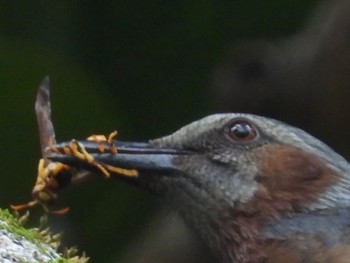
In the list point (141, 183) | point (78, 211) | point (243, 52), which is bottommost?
point (141, 183)

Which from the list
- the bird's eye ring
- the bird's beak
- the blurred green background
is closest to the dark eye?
the bird's eye ring

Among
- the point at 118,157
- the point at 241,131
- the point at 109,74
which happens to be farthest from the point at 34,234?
the point at 109,74

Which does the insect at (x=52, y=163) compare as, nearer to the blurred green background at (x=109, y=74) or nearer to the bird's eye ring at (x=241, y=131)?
the bird's eye ring at (x=241, y=131)

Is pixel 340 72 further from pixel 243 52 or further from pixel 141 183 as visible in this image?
pixel 141 183

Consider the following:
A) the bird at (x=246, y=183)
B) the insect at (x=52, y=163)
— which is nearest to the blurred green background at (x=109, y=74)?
the insect at (x=52, y=163)

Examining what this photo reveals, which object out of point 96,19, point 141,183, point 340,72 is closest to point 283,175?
point 141,183

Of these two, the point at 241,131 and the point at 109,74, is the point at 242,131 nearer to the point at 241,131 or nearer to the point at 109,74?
the point at 241,131
